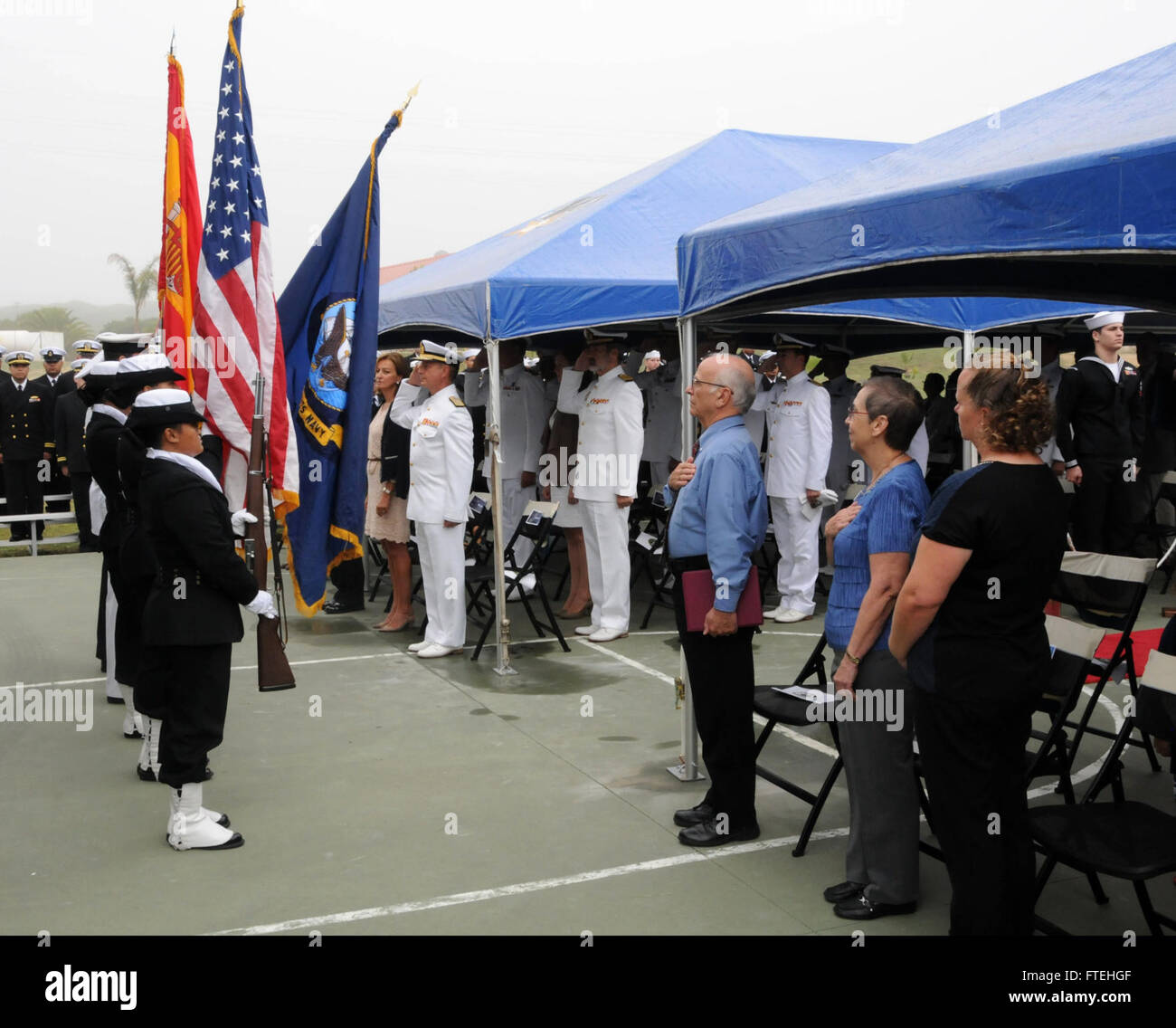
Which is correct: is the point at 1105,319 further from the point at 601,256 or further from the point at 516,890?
the point at 516,890

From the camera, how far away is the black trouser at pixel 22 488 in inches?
505

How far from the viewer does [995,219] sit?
128 inches

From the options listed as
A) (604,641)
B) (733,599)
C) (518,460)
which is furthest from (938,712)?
(518,460)

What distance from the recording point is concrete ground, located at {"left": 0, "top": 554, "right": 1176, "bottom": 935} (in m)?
3.73

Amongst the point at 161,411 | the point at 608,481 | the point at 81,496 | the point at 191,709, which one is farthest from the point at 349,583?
the point at 161,411

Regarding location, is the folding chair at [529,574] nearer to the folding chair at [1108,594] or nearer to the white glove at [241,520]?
the white glove at [241,520]

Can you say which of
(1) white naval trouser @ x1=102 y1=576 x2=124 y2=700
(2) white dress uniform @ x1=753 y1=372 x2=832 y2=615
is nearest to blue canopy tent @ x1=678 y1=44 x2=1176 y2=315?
(2) white dress uniform @ x1=753 y1=372 x2=832 y2=615

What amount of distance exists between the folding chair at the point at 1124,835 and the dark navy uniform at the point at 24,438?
40.6 ft

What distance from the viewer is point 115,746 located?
575 centimetres

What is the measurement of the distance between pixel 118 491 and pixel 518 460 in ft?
16.9

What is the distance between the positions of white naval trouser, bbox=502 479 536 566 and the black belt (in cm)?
568

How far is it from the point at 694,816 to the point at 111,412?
3.36 meters

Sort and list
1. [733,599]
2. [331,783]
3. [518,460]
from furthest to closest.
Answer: [518,460], [331,783], [733,599]
